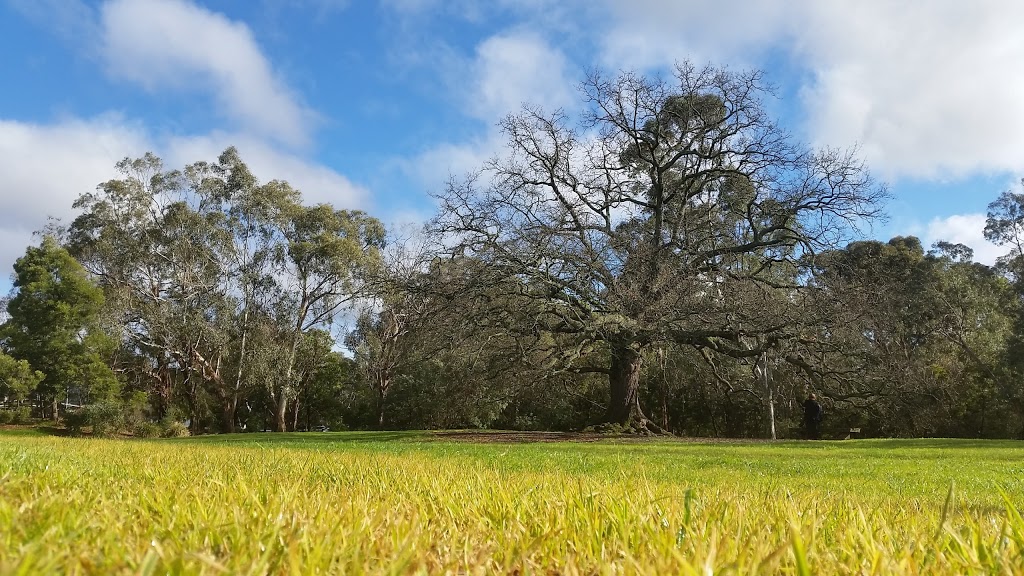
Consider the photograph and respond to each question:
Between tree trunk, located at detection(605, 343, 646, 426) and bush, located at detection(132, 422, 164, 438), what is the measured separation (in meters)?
21.4

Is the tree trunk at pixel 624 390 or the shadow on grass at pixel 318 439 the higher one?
the tree trunk at pixel 624 390

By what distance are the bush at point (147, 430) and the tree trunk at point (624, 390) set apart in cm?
2137

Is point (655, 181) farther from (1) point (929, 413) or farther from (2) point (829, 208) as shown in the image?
(1) point (929, 413)

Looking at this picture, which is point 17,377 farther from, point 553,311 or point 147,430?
point 553,311

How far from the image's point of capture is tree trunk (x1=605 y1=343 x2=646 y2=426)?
22875 millimetres

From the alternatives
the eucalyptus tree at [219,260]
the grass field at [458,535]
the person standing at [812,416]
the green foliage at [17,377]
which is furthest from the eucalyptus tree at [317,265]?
the grass field at [458,535]

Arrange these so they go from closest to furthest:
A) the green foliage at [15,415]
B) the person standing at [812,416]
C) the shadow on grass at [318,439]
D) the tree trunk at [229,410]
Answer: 1. the shadow on grass at [318,439]
2. the person standing at [812,416]
3. the green foliage at [15,415]
4. the tree trunk at [229,410]

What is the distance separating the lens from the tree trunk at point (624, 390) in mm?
22875

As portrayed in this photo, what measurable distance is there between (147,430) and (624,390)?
22532 mm

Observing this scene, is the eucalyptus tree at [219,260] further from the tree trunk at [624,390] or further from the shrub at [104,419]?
the tree trunk at [624,390]

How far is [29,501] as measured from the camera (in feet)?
6.74

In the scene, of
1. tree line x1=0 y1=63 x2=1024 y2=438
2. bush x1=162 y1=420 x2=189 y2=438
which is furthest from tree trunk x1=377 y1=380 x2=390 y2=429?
bush x1=162 y1=420 x2=189 y2=438

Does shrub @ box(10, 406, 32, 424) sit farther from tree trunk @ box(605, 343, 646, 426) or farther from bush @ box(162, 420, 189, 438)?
→ tree trunk @ box(605, 343, 646, 426)

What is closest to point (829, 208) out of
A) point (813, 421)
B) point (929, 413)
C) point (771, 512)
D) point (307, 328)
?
point (813, 421)
